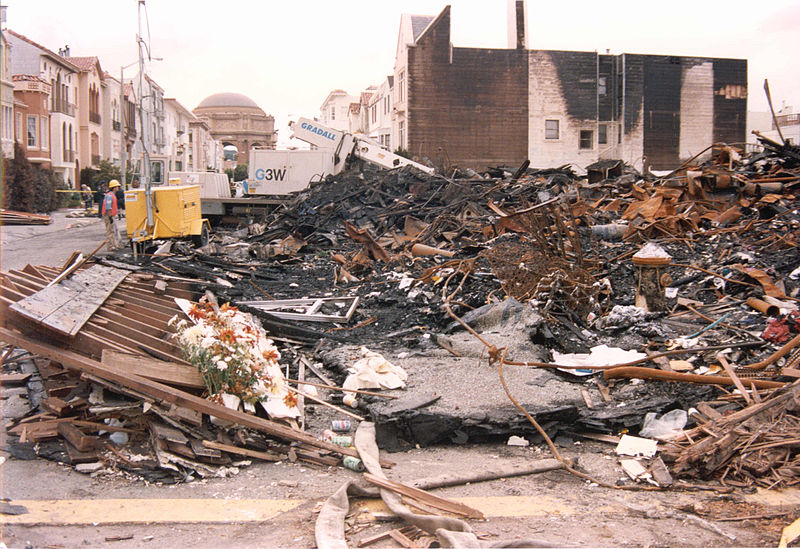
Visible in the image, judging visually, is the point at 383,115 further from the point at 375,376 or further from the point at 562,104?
the point at 375,376

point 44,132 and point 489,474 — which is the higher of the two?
point 44,132

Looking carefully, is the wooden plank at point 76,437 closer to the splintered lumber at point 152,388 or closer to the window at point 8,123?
the splintered lumber at point 152,388

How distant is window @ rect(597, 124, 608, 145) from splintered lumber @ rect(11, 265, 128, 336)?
1460 inches

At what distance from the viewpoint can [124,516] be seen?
3.90 meters

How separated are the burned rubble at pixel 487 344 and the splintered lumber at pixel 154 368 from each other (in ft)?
0.05

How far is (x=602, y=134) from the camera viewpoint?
39969mm

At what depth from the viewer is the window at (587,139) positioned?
130 feet

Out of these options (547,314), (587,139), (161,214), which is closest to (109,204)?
(161,214)

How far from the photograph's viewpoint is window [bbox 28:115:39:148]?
40.7 meters

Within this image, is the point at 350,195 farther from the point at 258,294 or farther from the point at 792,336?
the point at 792,336

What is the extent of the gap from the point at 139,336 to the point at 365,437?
82.1 inches

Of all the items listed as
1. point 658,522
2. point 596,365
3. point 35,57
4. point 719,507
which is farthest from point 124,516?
point 35,57

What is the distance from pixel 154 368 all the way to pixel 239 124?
95861mm

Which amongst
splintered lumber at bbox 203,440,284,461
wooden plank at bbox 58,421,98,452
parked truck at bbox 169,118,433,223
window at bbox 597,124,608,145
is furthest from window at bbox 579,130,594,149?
wooden plank at bbox 58,421,98,452
